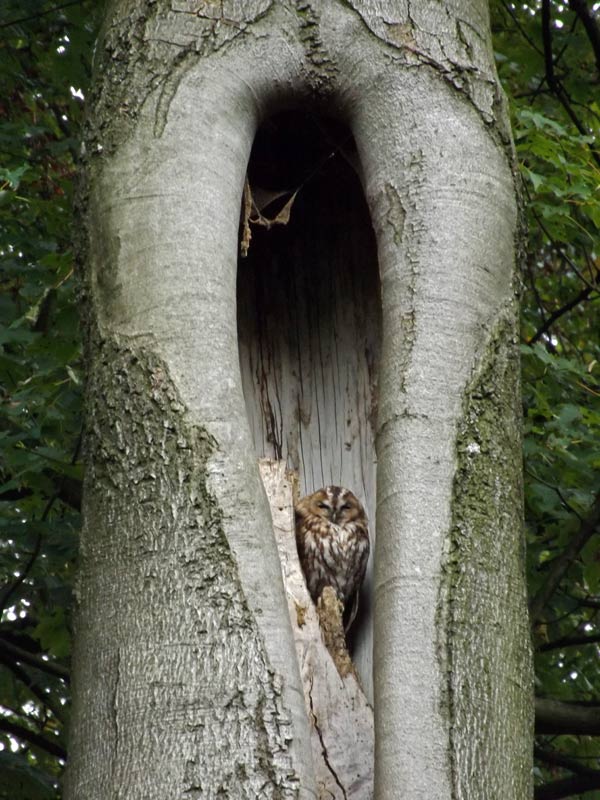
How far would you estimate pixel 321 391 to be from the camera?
3.09 meters

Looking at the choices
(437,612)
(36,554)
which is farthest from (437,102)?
(36,554)

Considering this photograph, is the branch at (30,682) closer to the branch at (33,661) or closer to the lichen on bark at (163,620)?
the branch at (33,661)

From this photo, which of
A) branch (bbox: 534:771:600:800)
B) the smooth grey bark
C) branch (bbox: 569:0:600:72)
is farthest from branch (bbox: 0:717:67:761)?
branch (bbox: 569:0:600:72)

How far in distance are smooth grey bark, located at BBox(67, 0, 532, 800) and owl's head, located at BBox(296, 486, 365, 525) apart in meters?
0.84

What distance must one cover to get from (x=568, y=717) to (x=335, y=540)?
4.13 ft

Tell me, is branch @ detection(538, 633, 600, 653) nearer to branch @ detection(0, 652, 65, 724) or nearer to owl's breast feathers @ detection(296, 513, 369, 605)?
owl's breast feathers @ detection(296, 513, 369, 605)

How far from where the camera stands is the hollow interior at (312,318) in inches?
119

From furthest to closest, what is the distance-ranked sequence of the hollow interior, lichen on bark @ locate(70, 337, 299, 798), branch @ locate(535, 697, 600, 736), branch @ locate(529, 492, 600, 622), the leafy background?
branch @ locate(529, 492, 600, 622) < the leafy background < branch @ locate(535, 697, 600, 736) < the hollow interior < lichen on bark @ locate(70, 337, 299, 798)

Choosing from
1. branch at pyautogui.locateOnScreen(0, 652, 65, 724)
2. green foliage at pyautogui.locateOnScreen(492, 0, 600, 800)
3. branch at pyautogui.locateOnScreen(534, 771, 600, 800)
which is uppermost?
green foliage at pyautogui.locateOnScreen(492, 0, 600, 800)

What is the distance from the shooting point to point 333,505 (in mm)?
3213

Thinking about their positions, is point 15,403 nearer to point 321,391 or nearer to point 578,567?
point 321,391

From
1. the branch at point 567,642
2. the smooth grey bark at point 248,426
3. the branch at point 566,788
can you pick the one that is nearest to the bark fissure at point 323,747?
the smooth grey bark at point 248,426

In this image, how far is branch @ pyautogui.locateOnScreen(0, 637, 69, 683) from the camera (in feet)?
14.3

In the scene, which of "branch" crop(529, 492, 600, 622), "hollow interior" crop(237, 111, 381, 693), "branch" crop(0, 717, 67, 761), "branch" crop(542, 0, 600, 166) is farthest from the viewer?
"branch" crop(542, 0, 600, 166)
